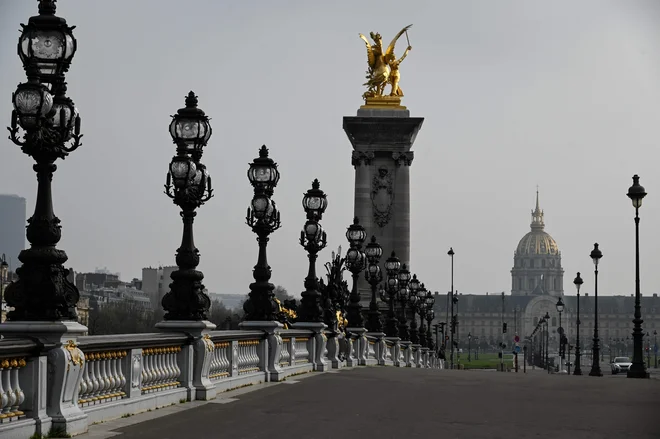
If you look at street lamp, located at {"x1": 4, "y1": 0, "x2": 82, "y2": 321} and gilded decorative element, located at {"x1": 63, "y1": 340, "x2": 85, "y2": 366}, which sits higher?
street lamp, located at {"x1": 4, "y1": 0, "x2": 82, "y2": 321}

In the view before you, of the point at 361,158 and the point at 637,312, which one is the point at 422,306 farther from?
the point at 637,312

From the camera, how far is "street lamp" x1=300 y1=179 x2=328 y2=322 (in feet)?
111

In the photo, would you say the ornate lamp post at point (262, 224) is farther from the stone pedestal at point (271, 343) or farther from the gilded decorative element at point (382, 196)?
the gilded decorative element at point (382, 196)

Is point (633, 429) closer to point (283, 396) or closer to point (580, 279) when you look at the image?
point (283, 396)

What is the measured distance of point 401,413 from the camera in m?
19.4

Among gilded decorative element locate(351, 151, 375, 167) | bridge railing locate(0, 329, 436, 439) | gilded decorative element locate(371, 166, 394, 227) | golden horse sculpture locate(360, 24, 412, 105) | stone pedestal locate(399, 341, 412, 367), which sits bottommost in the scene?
stone pedestal locate(399, 341, 412, 367)

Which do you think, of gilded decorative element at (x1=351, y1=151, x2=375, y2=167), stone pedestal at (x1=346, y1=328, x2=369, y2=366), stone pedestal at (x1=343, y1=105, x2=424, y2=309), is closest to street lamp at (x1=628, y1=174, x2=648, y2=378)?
stone pedestal at (x1=346, y1=328, x2=369, y2=366)

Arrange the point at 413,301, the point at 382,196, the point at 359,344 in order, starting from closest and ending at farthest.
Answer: the point at 359,344 → the point at 413,301 → the point at 382,196

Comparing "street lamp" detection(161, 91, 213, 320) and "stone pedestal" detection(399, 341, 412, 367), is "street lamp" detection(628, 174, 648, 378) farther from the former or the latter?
"street lamp" detection(161, 91, 213, 320)

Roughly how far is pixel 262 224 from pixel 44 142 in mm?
13830

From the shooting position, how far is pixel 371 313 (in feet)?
167

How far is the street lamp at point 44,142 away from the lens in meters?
14.6

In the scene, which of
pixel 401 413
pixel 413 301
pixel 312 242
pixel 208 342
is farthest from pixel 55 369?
pixel 413 301

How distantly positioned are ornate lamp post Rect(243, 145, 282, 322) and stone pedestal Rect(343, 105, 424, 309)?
53.9 meters
